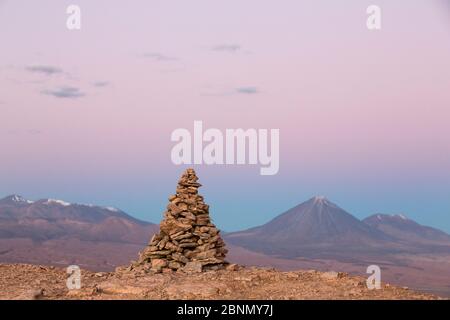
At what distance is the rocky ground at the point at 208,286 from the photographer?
22250 mm

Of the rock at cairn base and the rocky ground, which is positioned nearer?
the rocky ground

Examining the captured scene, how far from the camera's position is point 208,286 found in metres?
23.3

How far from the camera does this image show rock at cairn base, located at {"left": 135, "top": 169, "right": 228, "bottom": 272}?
89.4 feet

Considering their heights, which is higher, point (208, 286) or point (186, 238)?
point (186, 238)

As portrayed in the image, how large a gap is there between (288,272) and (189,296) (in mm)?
5702

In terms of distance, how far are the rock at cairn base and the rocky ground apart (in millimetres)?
732

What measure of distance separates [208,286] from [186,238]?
190 inches

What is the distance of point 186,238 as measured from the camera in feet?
91.5

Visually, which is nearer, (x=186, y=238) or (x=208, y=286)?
(x=208, y=286)

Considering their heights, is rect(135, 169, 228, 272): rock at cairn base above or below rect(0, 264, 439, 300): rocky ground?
above

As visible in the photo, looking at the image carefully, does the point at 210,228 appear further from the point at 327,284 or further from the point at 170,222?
the point at 327,284
